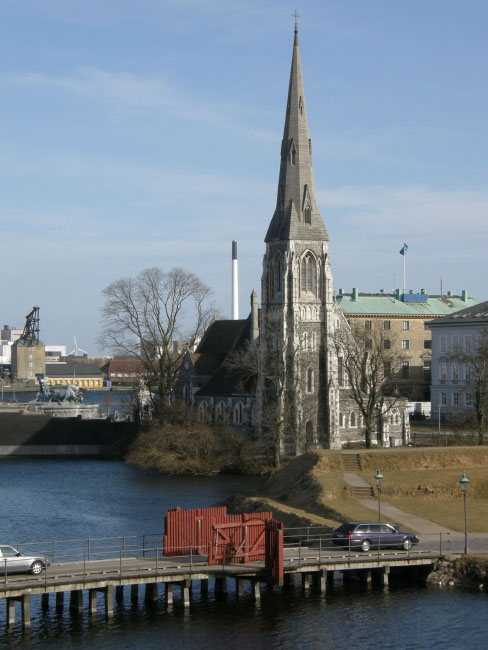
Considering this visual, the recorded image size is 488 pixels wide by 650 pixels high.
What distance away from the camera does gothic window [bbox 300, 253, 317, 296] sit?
95.2 metres

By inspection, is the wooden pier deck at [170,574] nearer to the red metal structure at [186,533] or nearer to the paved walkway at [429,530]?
the red metal structure at [186,533]

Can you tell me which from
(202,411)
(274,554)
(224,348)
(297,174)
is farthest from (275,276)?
(274,554)

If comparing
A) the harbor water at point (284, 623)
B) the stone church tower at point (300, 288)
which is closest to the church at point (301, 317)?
the stone church tower at point (300, 288)

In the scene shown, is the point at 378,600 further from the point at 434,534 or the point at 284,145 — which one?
the point at 284,145

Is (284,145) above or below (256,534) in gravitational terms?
above

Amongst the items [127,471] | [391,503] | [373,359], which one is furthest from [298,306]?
[391,503]

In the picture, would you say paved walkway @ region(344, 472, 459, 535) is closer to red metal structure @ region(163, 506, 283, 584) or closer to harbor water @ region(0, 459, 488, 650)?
harbor water @ region(0, 459, 488, 650)

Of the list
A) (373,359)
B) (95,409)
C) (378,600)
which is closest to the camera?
(378,600)

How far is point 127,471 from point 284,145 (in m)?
30.2

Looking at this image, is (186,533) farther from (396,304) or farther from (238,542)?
(396,304)

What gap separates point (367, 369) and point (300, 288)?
881 centimetres

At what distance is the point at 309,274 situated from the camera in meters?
95.7

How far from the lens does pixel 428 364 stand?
486 feet

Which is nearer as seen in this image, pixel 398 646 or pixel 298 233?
pixel 398 646
